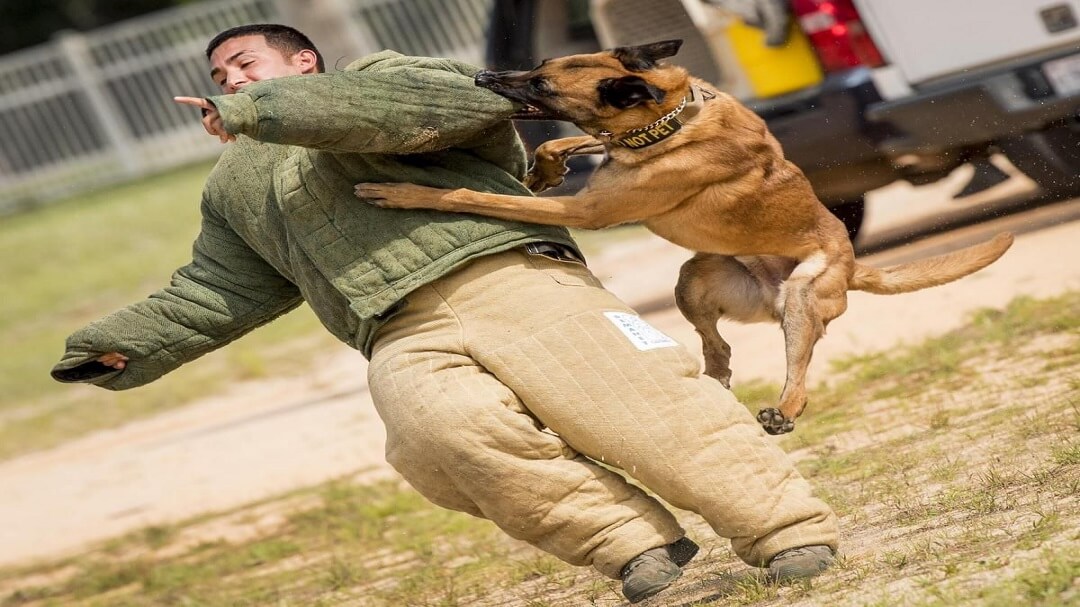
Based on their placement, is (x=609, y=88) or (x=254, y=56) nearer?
(x=254, y=56)

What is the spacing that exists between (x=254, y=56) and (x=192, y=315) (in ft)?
2.48

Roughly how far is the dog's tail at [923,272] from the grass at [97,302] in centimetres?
613

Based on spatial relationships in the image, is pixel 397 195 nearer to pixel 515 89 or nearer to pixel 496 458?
pixel 515 89

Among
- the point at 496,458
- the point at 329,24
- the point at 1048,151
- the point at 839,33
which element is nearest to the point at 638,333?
the point at 496,458

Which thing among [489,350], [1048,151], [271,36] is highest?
[271,36]

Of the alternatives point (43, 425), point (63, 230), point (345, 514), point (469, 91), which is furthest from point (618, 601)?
point (63, 230)

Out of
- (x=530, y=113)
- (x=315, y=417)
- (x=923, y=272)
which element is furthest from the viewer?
(x=315, y=417)

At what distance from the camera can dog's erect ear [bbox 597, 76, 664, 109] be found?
426cm

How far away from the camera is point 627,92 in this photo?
4.32m

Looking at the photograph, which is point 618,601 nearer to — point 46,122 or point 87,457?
point 87,457

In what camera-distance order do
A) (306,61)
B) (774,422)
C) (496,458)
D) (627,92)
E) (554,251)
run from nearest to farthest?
(496,458)
(554,251)
(306,61)
(627,92)
(774,422)

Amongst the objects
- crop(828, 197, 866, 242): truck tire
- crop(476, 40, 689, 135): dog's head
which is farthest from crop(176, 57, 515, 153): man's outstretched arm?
crop(828, 197, 866, 242): truck tire

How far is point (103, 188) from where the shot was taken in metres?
23.4

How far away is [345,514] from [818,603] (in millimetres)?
3206
